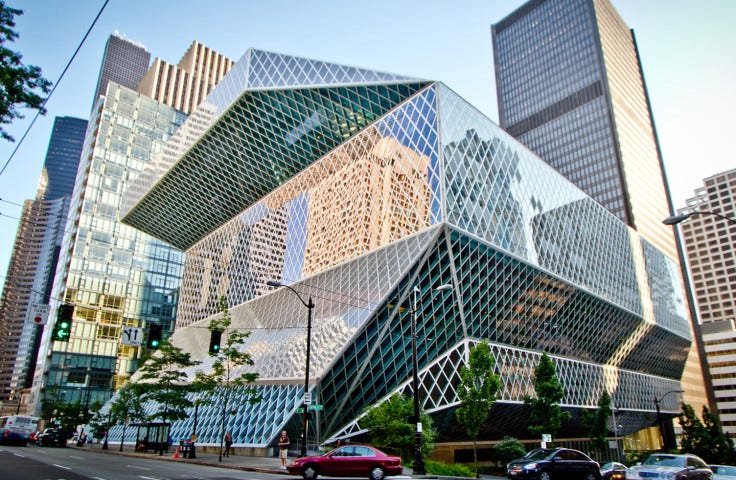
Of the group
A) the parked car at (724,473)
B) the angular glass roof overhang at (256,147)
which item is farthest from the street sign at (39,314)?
the angular glass roof overhang at (256,147)

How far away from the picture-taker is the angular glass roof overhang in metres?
47.8

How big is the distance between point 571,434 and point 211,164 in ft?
194

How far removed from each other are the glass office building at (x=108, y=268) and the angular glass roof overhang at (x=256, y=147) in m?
24.1

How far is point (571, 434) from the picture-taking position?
6538cm

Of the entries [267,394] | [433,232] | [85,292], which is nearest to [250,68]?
[433,232]

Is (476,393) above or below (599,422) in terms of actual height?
above

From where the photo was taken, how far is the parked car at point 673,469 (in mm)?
18656

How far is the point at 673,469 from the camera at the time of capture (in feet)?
62.1

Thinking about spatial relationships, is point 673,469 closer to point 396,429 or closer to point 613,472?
point 613,472

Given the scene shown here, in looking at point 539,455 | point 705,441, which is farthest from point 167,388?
point 705,441

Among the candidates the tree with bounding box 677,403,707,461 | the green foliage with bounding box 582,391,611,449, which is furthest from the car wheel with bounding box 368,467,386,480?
the tree with bounding box 677,403,707,461

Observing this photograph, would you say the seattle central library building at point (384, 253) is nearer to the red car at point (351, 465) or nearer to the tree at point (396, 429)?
the tree at point (396, 429)

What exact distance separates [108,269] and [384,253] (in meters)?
79.1

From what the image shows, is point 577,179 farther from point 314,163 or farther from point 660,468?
point 660,468
